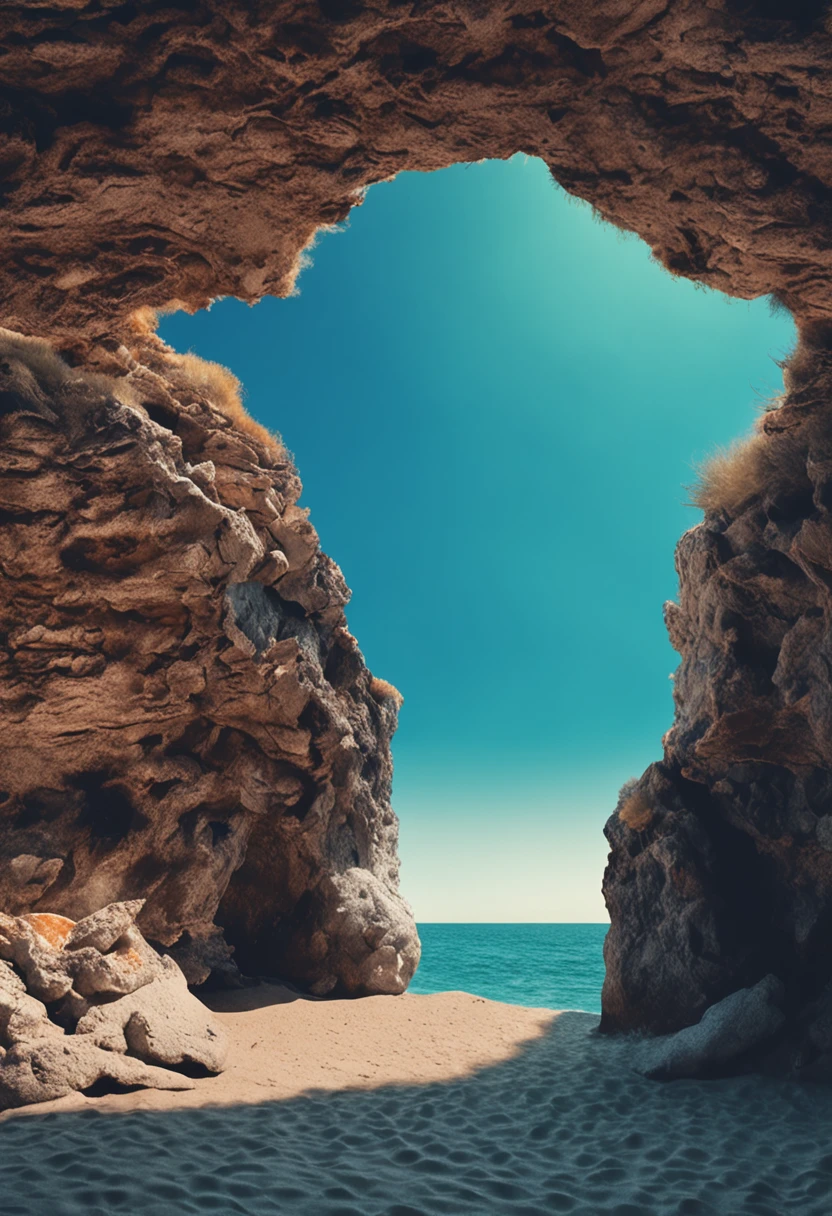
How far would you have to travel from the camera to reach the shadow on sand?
4.84 metres

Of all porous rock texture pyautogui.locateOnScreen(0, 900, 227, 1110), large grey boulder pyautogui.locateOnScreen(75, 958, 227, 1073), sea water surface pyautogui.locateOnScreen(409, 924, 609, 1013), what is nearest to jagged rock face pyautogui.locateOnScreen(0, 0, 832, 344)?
porous rock texture pyautogui.locateOnScreen(0, 900, 227, 1110)

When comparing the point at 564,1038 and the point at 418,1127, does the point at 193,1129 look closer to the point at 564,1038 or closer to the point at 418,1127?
the point at 418,1127

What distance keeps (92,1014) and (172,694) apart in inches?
244

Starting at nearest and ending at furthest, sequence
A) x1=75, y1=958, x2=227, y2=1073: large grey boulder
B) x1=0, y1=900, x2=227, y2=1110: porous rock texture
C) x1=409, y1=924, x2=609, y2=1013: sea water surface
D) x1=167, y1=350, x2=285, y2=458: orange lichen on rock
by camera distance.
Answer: x1=0, y1=900, x2=227, y2=1110: porous rock texture, x1=75, y1=958, x2=227, y2=1073: large grey boulder, x1=167, y1=350, x2=285, y2=458: orange lichen on rock, x1=409, y1=924, x2=609, y2=1013: sea water surface

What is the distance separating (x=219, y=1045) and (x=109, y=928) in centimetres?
218

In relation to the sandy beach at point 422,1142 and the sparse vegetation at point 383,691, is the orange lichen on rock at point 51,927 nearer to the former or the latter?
the sandy beach at point 422,1142

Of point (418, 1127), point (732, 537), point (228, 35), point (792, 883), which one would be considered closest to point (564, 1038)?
point (792, 883)

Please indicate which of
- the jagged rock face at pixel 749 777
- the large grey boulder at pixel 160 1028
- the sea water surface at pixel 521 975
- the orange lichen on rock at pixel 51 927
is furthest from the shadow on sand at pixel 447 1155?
the sea water surface at pixel 521 975

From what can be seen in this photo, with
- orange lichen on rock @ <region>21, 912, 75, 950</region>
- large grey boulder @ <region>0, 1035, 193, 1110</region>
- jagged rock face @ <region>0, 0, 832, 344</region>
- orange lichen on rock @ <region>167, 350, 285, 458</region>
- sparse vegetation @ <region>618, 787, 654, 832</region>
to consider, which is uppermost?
orange lichen on rock @ <region>167, 350, 285, 458</region>

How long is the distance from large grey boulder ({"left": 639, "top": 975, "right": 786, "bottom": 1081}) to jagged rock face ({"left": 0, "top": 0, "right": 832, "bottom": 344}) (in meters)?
9.32

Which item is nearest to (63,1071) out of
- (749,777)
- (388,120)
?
(388,120)

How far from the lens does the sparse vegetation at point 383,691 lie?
20484mm

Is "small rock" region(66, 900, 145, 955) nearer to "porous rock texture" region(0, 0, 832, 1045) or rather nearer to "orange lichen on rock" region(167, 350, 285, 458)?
"porous rock texture" region(0, 0, 832, 1045)

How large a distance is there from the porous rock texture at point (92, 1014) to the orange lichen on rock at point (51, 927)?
2 cm
